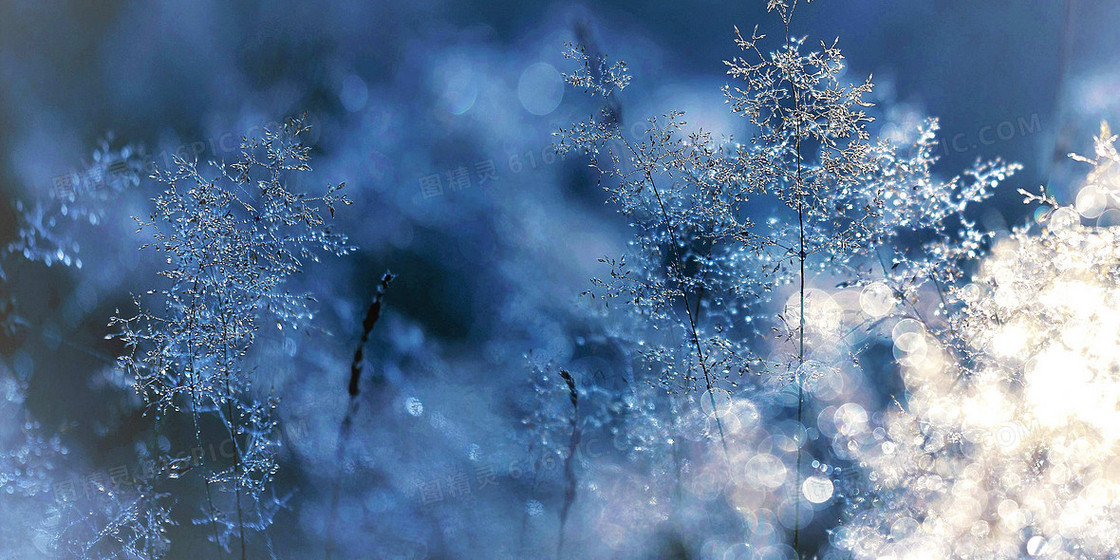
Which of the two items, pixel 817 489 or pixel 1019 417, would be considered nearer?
pixel 1019 417

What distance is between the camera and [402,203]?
172 centimetres

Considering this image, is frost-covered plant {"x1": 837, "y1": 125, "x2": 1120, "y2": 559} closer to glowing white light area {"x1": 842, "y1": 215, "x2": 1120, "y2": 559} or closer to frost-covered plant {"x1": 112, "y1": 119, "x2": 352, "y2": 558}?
glowing white light area {"x1": 842, "y1": 215, "x2": 1120, "y2": 559}

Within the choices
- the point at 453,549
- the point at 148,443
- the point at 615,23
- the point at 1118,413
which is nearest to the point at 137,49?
the point at 148,443

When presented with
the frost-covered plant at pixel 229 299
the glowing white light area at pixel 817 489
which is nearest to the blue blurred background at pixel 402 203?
the frost-covered plant at pixel 229 299

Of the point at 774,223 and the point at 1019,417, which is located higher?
the point at 774,223

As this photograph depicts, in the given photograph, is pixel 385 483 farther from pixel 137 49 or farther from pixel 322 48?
pixel 137 49

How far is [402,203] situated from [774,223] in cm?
110

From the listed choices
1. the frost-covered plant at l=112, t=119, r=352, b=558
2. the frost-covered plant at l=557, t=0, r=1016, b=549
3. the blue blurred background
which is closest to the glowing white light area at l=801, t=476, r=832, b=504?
the frost-covered plant at l=557, t=0, r=1016, b=549

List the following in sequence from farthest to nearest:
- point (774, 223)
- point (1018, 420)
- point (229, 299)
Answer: point (229, 299)
point (774, 223)
point (1018, 420)

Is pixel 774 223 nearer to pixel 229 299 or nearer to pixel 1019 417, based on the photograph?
pixel 1019 417

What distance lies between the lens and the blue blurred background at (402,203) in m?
1.53

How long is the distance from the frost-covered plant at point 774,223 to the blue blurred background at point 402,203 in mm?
150

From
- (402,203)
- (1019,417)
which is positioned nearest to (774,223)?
(1019,417)

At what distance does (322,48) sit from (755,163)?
1339mm
